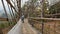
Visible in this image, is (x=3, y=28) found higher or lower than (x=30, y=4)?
lower

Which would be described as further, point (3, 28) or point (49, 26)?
point (3, 28)

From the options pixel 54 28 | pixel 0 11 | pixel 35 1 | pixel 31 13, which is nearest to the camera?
pixel 54 28

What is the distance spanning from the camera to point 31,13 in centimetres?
551

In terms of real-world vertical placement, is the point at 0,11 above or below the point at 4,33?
above

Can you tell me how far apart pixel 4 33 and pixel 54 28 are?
3.85 meters

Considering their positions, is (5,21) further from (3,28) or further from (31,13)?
(31,13)

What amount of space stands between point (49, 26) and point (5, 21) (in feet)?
12.4

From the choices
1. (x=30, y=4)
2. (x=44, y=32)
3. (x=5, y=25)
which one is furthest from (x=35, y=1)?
(x=44, y=32)

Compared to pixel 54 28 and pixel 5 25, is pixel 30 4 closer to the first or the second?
pixel 5 25

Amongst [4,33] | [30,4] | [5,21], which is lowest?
[4,33]

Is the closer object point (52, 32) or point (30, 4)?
point (52, 32)

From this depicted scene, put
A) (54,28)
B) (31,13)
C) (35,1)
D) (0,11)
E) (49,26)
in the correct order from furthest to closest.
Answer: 1. (0,11)
2. (35,1)
3. (31,13)
4. (49,26)
5. (54,28)

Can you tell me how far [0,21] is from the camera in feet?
18.8

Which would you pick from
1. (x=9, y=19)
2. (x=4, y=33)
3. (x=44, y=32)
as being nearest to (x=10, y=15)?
(x=9, y=19)
